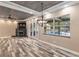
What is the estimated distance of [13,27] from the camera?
69.3 ft

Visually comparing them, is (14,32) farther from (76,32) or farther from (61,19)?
(76,32)

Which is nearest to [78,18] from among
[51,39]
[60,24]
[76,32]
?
[76,32]

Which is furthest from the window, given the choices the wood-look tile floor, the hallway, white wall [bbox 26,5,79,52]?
the wood-look tile floor

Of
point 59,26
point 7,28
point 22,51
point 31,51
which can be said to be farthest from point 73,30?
point 7,28

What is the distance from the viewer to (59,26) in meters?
9.65

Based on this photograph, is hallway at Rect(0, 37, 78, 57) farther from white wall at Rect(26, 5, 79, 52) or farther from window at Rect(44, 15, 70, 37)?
window at Rect(44, 15, 70, 37)

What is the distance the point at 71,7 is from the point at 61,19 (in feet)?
5.79

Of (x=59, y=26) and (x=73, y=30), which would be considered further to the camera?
(x=59, y=26)

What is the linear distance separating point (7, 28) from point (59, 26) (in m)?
12.4

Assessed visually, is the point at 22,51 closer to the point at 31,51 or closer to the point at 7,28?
the point at 31,51

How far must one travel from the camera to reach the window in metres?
8.35

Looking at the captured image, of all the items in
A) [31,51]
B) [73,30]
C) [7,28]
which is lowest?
[31,51]

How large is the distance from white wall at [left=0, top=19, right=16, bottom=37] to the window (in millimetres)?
9556

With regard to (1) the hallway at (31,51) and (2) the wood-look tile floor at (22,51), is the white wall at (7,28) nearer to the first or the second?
(2) the wood-look tile floor at (22,51)
